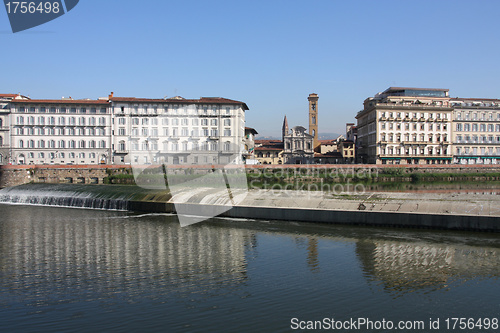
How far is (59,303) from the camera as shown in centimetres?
1438

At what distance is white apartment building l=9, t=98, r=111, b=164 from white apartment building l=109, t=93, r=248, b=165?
324 centimetres

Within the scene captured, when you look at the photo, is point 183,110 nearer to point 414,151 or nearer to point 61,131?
point 61,131

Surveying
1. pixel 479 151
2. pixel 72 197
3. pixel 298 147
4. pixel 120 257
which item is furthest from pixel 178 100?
pixel 479 151

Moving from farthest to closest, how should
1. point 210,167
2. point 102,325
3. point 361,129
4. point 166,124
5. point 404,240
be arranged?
point 361,129
point 166,124
point 210,167
point 404,240
point 102,325

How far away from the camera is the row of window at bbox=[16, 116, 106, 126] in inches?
3413

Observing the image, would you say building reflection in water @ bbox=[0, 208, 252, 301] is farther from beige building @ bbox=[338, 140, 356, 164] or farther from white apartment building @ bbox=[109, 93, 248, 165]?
beige building @ bbox=[338, 140, 356, 164]

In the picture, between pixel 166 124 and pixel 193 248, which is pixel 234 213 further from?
pixel 166 124

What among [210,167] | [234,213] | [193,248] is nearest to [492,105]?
[210,167]

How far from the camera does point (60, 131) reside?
87438 millimetres

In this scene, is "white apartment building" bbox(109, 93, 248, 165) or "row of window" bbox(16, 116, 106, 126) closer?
"row of window" bbox(16, 116, 106, 126)

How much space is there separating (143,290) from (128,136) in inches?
3006

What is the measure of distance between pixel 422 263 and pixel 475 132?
3782 inches

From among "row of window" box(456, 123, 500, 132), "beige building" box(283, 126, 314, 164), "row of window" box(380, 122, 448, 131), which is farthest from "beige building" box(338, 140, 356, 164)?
"row of window" box(456, 123, 500, 132)

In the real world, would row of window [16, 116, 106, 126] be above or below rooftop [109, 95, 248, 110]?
below
